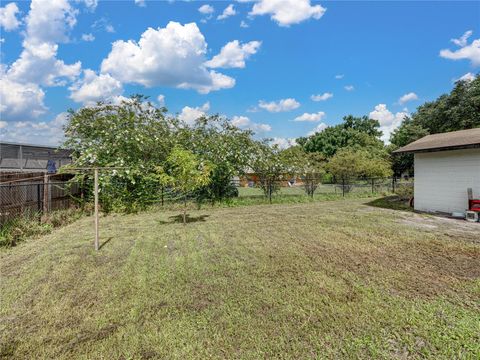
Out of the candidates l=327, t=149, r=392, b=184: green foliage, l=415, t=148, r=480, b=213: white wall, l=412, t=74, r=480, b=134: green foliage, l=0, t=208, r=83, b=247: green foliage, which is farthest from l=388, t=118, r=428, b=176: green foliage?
l=0, t=208, r=83, b=247: green foliage

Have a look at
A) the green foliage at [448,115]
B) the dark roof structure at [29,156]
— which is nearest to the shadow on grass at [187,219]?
the dark roof structure at [29,156]

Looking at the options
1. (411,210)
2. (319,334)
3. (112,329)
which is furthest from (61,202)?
(411,210)

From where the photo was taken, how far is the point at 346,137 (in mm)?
37469

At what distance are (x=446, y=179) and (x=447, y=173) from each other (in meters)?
0.20

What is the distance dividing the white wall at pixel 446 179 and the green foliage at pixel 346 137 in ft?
84.0

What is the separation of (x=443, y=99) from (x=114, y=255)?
87.2 ft

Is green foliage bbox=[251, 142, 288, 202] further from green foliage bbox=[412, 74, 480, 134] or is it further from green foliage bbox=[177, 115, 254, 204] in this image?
green foliage bbox=[412, 74, 480, 134]

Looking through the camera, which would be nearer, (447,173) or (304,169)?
(447,173)

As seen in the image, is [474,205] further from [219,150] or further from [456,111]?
[456,111]

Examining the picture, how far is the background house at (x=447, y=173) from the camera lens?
8.15 metres

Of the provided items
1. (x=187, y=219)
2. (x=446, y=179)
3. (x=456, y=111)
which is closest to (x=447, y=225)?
(x=446, y=179)

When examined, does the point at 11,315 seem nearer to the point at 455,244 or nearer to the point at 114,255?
the point at 114,255

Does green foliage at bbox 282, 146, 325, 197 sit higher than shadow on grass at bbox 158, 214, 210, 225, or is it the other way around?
green foliage at bbox 282, 146, 325, 197

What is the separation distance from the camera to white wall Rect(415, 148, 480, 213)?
820 cm
